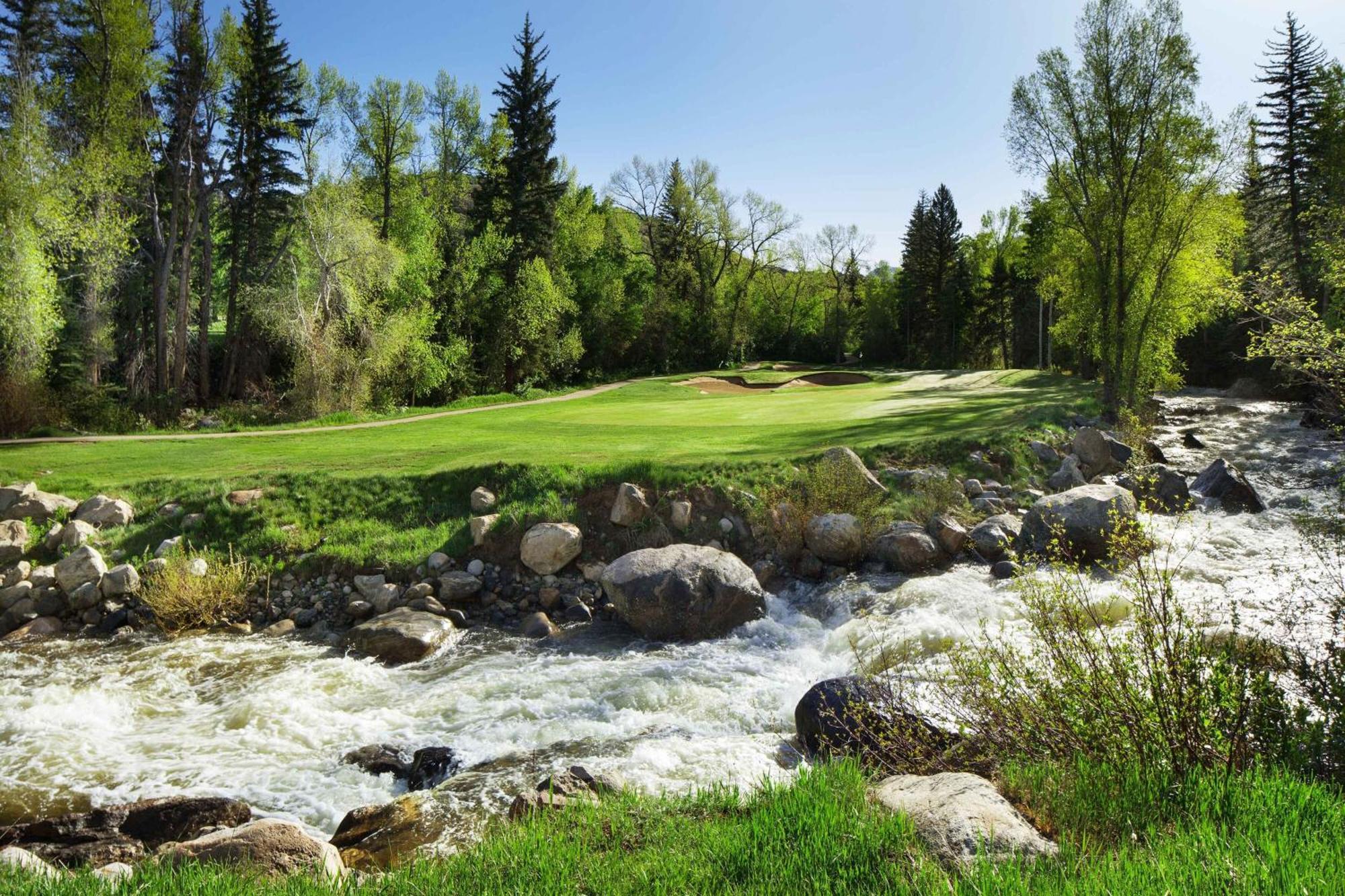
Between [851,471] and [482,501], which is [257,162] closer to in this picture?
[482,501]

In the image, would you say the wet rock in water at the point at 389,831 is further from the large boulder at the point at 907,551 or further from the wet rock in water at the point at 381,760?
the large boulder at the point at 907,551

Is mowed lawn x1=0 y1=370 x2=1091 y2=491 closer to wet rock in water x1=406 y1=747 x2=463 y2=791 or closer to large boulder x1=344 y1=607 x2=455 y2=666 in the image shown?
large boulder x1=344 y1=607 x2=455 y2=666

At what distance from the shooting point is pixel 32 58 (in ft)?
76.4

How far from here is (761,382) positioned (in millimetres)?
42281

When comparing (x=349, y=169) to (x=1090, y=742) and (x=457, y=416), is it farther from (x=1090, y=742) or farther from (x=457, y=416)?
(x=1090, y=742)

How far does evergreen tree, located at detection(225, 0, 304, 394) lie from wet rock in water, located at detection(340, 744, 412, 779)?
91.5 ft

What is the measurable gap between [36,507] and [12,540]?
3.23 feet

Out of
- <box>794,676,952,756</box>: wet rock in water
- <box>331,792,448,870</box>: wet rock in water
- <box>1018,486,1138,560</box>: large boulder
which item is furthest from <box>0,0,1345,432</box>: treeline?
<box>331,792,448,870</box>: wet rock in water

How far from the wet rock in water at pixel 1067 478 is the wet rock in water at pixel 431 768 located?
41.8 ft

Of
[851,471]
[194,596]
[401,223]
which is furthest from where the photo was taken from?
[401,223]

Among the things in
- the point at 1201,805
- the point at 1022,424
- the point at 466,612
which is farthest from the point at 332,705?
the point at 1022,424

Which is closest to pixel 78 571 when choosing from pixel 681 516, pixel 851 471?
pixel 681 516

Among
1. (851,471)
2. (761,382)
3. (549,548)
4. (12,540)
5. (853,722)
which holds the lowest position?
(853,722)

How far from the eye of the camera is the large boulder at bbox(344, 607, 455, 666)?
9.48 metres
